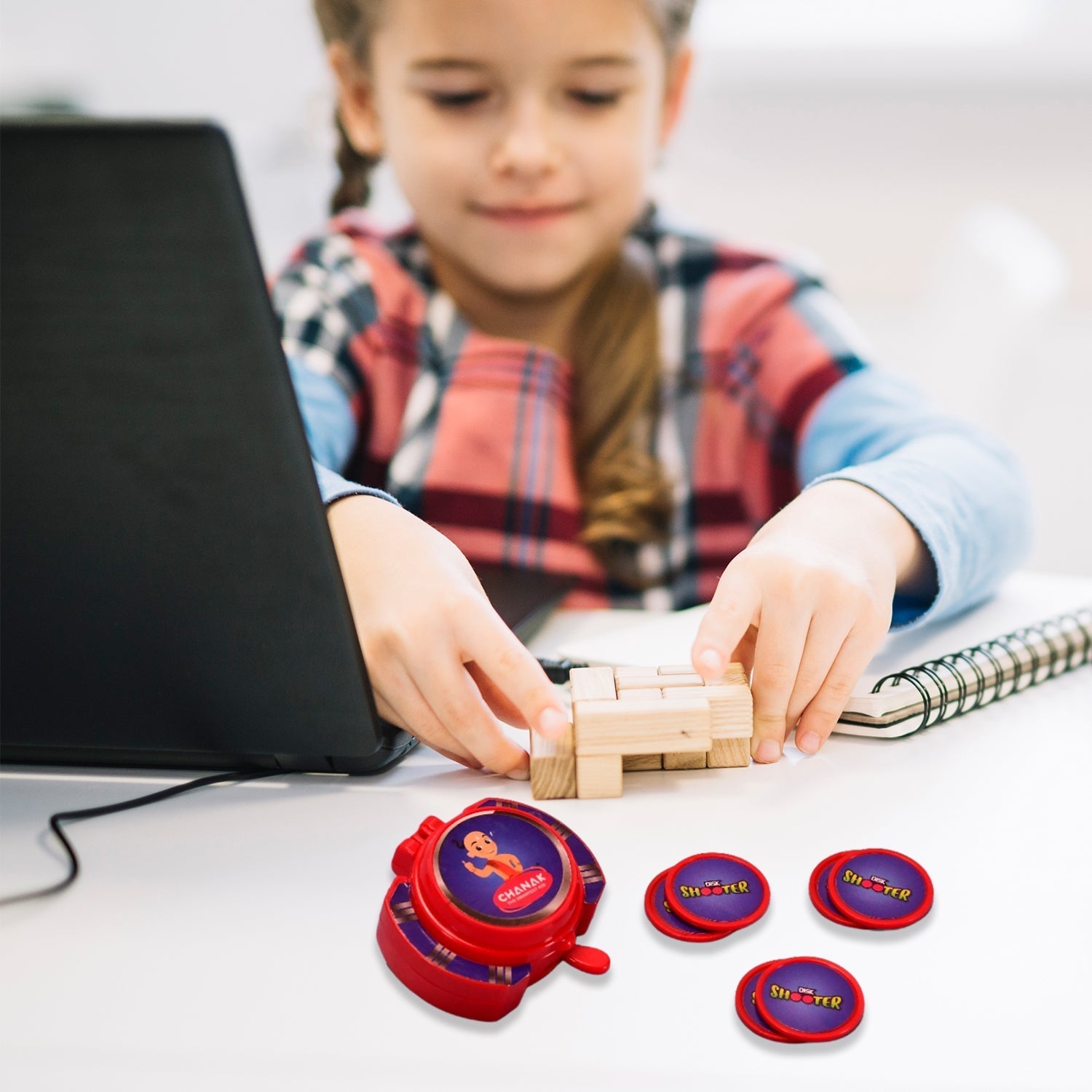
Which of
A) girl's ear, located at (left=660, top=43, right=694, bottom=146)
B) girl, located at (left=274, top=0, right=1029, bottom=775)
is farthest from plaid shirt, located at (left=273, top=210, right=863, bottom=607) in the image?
girl's ear, located at (left=660, top=43, right=694, bottom=146)

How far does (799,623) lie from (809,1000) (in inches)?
5.6

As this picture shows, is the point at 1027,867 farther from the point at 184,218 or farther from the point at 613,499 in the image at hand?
the point at 613,499

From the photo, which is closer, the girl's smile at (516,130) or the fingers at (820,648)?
the fingers at (820,648)

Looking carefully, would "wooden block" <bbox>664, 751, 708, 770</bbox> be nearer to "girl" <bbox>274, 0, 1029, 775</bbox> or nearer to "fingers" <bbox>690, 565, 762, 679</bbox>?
"fingers" <bbox>690, 565, 762, 679</bbox>

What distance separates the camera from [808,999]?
0.85 feet

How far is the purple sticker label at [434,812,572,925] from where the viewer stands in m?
0.28

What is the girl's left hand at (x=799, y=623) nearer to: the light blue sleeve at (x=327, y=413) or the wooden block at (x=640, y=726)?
the wooden block at (x=640, y=726)

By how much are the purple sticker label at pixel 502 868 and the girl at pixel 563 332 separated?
0.31 meters

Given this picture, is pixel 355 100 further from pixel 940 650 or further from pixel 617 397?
pixel 940 650

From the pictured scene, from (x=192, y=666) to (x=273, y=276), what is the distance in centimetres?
49

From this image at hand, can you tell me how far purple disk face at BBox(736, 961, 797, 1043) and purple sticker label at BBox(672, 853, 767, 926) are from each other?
0.02m

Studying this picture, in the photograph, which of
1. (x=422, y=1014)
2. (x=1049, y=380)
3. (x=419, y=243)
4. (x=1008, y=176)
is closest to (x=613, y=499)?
(x=419, y=243)

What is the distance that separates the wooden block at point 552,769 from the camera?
359 millimetres

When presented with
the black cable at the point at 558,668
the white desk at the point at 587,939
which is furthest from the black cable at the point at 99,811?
the black cable at the point at 558,668
